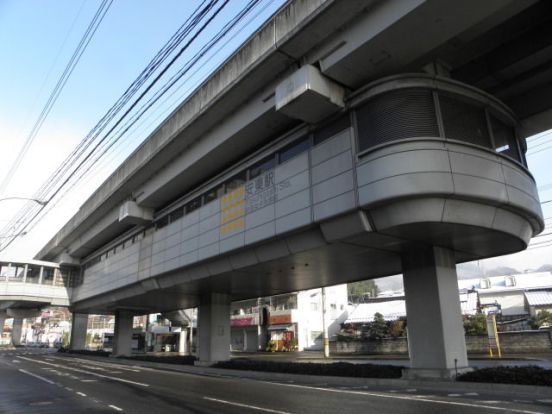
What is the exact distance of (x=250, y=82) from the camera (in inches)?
684

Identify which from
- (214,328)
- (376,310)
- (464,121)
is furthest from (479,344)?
(464,121)

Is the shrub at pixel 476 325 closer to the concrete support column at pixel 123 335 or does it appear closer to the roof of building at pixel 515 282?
the roof of building at pixel 515 282

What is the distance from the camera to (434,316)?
16.1m

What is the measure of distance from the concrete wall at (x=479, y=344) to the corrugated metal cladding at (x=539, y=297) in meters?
18.3

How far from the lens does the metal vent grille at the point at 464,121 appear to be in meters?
14.8

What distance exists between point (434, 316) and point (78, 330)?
49690mm

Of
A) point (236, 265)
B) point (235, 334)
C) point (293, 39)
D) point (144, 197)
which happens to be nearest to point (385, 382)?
point (236, 265)

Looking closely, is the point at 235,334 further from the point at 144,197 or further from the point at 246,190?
the point at 246,190

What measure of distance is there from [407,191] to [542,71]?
648 cm

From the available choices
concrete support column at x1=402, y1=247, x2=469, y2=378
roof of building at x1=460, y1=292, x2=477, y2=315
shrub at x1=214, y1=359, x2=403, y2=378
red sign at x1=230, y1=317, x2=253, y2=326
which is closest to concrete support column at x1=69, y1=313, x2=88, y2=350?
red sign at x1=230, y1=317, x2=253, y2=326

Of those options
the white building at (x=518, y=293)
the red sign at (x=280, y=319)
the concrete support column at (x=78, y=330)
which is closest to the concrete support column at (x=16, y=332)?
the concrete support column at (x=78, y=330)

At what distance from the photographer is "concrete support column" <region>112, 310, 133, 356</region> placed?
43875 millimetres

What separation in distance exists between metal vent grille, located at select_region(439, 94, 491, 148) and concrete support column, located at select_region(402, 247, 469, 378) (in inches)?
175

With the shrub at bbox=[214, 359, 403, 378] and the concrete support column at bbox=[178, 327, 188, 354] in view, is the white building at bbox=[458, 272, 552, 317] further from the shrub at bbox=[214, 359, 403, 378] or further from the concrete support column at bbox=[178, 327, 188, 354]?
the concrete support column at bbox=[178, 327, 188, 354]
